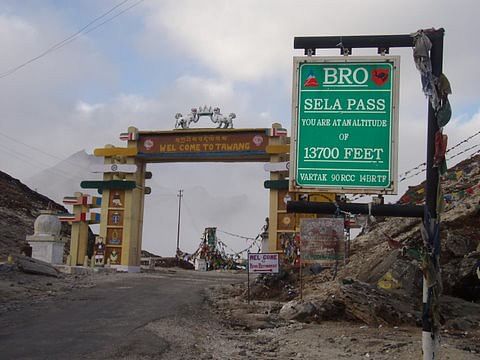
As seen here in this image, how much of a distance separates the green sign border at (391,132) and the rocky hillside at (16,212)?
30.4 meters

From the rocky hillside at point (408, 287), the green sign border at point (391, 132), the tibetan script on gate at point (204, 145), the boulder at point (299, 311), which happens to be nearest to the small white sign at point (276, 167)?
the tibetan script on gate at point (204, 145)

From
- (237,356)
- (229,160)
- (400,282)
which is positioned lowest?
(237,356)

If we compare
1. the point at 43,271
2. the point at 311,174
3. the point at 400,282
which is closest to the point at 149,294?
the point at 43,271

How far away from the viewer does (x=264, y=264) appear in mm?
19094

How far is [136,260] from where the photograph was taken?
121 feet

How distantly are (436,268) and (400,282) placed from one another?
1026cm

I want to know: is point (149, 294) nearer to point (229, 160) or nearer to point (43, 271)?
point (43, 271)

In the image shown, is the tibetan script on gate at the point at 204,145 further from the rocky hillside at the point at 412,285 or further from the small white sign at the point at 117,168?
the rocky hillside at the point at 412,285

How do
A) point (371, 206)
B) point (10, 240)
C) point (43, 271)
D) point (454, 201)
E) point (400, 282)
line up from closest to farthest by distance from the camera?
point (371, 206) < point (400, 282) < point (454, 201) < point (43, 271) < point (10, 240)

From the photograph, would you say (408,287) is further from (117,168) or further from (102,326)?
(117,168)

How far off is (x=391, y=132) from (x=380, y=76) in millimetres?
645

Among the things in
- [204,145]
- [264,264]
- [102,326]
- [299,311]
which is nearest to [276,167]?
[204,145]

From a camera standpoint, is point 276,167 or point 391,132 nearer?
point 391,132

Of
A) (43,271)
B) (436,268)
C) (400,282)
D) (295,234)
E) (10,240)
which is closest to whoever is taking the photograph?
(436,268)
